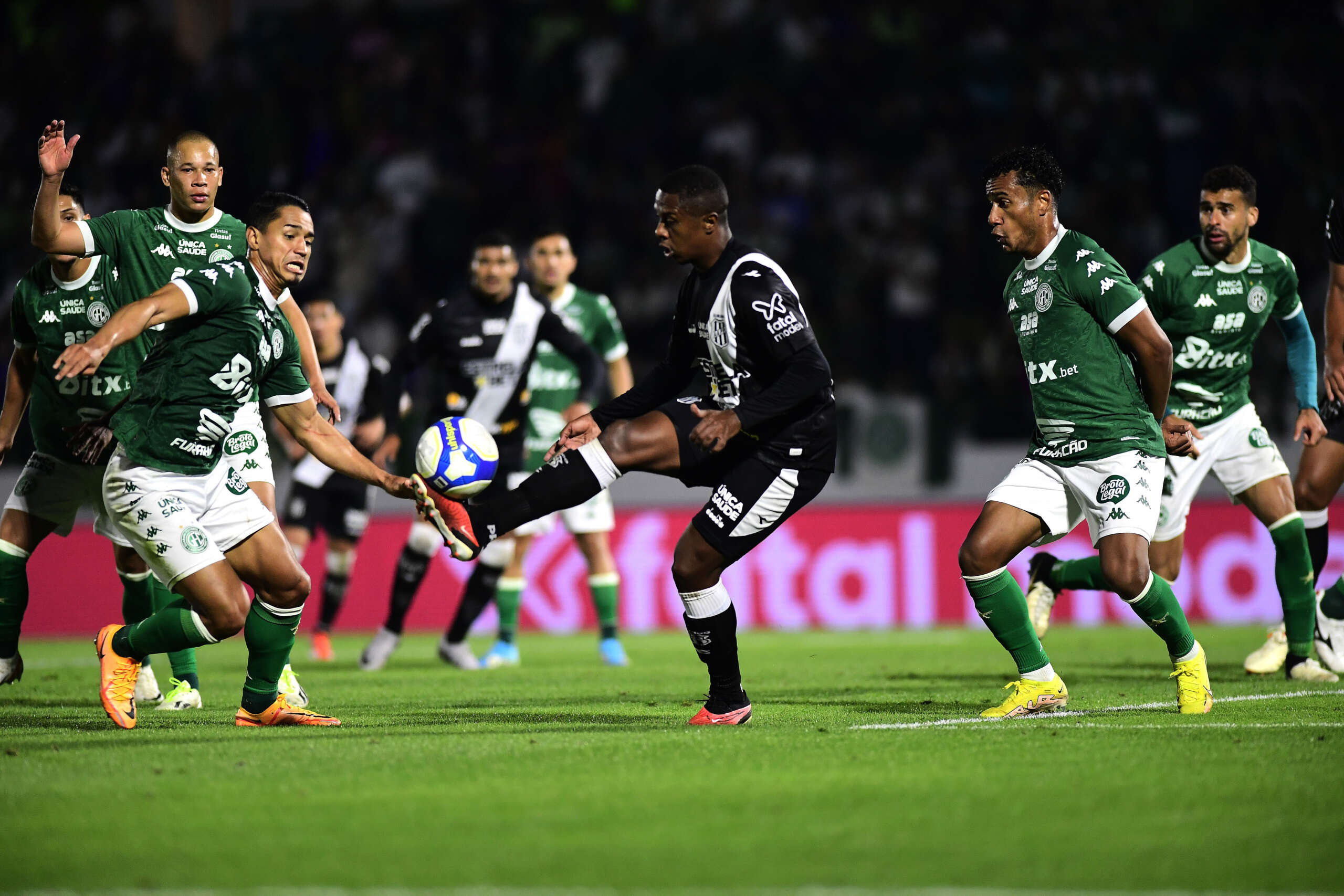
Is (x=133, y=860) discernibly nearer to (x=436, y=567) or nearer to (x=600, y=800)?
(x=600, y=800)

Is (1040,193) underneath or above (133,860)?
above

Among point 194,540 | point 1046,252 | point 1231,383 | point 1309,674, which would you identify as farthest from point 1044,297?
point 194,540

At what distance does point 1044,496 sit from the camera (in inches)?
250

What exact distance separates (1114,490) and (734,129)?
40.2 feet

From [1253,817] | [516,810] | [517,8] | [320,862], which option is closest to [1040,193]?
[1253,817]

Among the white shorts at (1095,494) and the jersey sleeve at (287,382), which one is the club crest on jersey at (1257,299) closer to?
the white shorts at (1095,494)

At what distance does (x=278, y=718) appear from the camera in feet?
19.8

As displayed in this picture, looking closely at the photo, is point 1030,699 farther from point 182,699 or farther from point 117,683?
point 182,699

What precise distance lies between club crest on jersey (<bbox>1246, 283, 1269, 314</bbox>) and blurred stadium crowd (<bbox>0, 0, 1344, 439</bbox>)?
7.00m

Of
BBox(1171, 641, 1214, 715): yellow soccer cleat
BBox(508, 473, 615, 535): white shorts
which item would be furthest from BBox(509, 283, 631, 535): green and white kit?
BBox(1171, 641, 1214, 715): yellow soccer cleat

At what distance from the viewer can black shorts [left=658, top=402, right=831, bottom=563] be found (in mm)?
5930

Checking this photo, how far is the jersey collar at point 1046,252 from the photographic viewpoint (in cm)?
629

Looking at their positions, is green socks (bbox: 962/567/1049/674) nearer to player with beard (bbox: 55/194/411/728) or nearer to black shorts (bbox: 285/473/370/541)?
player with beard (bbox: 55/194/411/728)

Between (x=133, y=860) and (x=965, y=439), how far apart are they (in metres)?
12.2
